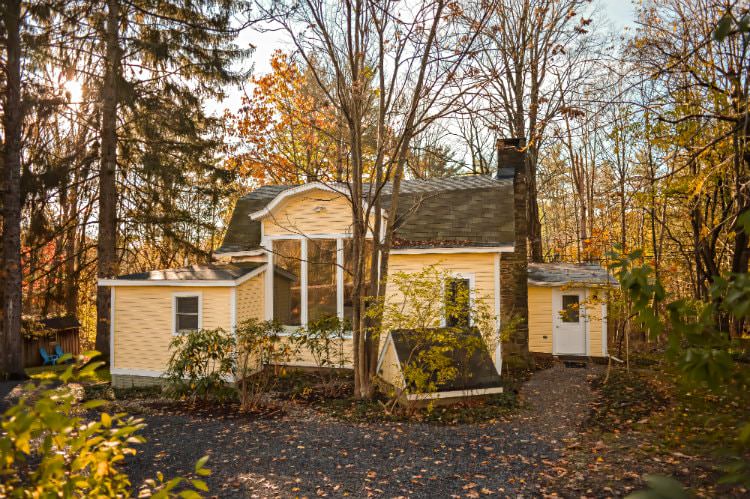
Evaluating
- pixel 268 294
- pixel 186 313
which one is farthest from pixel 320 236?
pixel 186 313

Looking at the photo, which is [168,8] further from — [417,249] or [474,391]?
[474,391]

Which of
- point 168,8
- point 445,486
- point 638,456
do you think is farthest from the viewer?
point 168,8

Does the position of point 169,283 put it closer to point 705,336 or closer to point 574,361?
point 705,336

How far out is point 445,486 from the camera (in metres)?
5.65

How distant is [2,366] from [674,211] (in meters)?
23.1

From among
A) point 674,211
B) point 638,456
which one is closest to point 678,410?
point 638,456

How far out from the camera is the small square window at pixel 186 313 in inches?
466

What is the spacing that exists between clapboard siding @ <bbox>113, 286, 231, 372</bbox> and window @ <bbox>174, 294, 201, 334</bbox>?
14cm

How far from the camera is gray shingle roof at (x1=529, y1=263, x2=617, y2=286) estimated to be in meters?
14.9

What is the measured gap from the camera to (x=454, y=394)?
30.3 ft

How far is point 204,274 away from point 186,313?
1.04m

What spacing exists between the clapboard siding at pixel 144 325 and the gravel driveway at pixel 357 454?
3.26 m

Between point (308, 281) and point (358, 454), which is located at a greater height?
point (308, 281)

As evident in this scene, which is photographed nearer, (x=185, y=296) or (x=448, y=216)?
(x=185, y=296)
